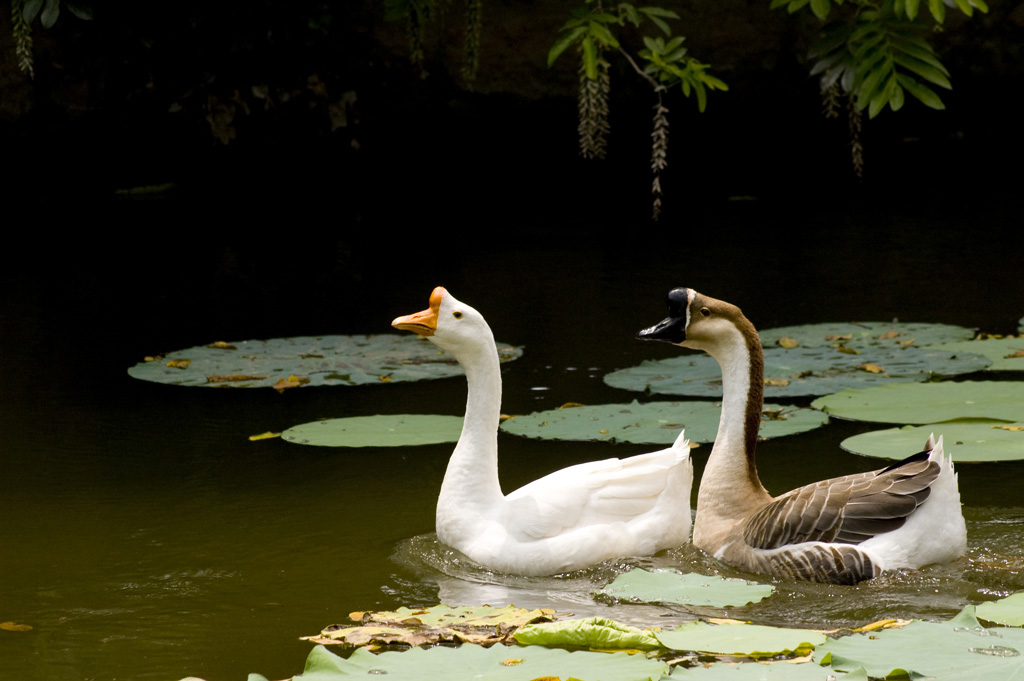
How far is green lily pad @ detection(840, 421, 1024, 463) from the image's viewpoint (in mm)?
6328

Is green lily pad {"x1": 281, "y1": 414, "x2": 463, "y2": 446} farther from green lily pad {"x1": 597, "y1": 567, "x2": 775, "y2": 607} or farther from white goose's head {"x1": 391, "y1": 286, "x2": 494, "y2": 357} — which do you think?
green lily pad {"x1": 597, "y1": 567, "x2": 775, "y2": 607}

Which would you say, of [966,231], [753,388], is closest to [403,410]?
[753,388]

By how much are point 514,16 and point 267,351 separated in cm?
866

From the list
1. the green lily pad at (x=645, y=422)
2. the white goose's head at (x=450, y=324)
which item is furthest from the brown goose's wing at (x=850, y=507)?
the green lily pad at (x=645, y=422)

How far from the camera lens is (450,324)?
577cm

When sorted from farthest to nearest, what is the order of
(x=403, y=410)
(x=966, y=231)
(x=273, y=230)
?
(x=273, y=230), (x=966, y=231), (x=403, y=410)

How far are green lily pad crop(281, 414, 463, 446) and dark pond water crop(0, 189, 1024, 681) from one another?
4.4 inches

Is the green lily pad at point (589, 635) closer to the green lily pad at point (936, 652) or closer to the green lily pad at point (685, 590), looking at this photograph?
the green lily pad at point (685, 590)

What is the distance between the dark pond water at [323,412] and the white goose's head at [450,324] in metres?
0.88

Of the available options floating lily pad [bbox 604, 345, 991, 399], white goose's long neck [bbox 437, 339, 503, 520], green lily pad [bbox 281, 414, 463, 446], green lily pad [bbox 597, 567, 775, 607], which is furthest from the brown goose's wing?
floating lily pad [bbox 604, 345, 991, 399]

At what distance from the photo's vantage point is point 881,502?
5.02m

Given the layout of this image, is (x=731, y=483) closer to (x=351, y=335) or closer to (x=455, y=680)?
(x=455, y=680)

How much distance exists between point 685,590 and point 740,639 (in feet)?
1.94

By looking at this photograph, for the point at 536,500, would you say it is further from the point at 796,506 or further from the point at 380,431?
the point at 380,431
